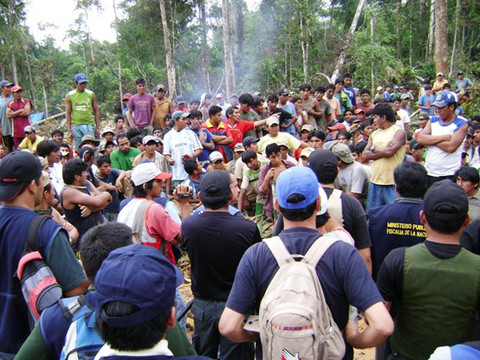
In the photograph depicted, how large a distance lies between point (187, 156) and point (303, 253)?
18.2 ft

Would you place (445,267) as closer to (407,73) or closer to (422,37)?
(407,73)

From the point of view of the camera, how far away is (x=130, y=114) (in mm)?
10234

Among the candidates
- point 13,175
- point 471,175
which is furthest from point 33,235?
point 471,175

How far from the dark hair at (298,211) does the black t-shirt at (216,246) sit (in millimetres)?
1005

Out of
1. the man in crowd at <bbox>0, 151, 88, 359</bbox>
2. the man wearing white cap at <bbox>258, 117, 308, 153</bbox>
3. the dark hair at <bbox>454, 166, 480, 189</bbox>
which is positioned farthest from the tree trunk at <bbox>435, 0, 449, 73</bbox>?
the man in crowd at <bbox>0, 151, 88, 359</bbox>

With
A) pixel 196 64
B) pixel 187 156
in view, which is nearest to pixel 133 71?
pixel 196 64

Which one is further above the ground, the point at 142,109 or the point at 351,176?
the point at 142,109

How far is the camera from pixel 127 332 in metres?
1.41

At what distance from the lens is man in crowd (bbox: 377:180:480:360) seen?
2.29 metres

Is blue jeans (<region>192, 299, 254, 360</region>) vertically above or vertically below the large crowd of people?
below

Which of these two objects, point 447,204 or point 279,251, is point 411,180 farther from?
point 279,251

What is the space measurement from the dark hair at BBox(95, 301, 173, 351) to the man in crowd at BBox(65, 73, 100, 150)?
8378mm

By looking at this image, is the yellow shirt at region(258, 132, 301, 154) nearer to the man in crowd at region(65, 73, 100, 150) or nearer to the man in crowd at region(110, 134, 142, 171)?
the man in crowd at region(110, 134, 142, 171)

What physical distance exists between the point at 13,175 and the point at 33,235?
0.45 meters
